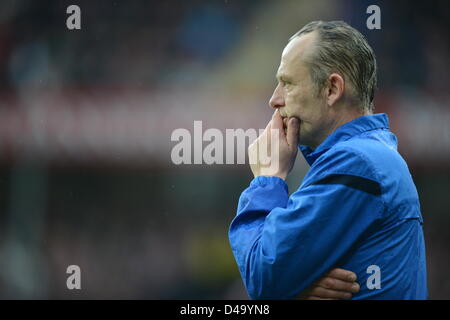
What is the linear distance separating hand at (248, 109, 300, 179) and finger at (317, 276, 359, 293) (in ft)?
1.16

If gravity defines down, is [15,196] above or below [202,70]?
below

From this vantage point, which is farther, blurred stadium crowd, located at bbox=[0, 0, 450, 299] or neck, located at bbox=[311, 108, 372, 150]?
Answer: blurred stadium crowd, located at bbox=[0, 0, 450, 299]

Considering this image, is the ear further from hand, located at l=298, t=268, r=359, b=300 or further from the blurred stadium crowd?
the blurred stadium crowd

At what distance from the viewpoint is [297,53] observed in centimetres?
201

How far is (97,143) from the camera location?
5453 mm

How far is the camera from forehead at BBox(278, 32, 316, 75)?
200cm

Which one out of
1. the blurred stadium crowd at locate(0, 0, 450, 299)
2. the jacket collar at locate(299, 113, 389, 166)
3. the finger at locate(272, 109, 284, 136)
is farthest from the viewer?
the blurred stadium crowd at locate(0, 0, 450, 299)

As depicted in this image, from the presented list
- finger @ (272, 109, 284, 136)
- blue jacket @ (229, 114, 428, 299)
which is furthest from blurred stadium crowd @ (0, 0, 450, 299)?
blue jacket @ (229, 114, 428, 299)

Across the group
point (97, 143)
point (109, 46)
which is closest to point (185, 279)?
point (97, 143)

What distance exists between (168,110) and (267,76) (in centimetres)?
91

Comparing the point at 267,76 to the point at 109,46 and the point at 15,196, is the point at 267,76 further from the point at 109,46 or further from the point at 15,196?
the point at 15,196

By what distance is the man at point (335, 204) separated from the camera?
1709 mm

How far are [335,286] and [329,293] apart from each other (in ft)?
0.10

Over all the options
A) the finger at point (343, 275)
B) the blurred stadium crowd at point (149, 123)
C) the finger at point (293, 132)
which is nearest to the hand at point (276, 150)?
the finger at point (293, 132)
